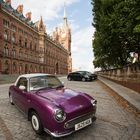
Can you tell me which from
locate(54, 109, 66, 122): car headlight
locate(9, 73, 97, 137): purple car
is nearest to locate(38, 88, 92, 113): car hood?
locate(9, 73, 97, 137): purple car

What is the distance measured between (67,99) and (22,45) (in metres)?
60.5

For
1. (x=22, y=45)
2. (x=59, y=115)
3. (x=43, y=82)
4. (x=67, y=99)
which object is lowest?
(x=59, y=115)

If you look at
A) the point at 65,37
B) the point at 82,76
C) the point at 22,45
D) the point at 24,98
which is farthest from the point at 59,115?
the point at 65,37

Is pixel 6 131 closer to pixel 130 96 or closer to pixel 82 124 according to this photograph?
pixel 82 124

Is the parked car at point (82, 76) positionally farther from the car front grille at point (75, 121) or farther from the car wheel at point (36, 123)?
the car front grille at point (75, 121)

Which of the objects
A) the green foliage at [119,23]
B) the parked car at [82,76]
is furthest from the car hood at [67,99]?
the parked car at [82,76]

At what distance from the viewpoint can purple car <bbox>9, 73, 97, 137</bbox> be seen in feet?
16.7

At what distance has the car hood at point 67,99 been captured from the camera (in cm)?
534

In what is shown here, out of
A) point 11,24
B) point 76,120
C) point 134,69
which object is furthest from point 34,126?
point 11,24

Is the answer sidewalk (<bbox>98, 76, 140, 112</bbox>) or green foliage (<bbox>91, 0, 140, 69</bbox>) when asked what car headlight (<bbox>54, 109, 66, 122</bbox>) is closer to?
sidewalk (<bbox>98, 76, 140, 112</bbox>)

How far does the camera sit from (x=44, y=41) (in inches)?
3196

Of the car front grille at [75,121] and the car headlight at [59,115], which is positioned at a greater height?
the car headlight at [59,115]

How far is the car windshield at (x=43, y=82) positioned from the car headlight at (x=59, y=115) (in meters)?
1.82

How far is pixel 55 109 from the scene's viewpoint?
5.13 metres
